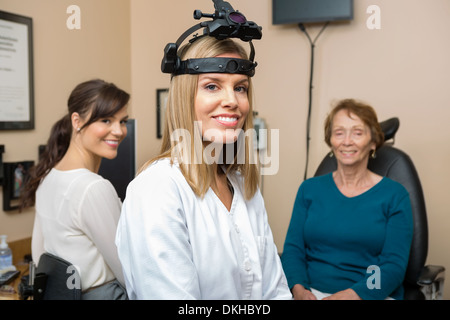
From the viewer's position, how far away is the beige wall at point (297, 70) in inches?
78.8

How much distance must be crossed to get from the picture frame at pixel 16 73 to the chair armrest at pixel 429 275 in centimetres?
172

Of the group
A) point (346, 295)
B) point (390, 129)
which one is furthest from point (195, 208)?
point (390, 129)

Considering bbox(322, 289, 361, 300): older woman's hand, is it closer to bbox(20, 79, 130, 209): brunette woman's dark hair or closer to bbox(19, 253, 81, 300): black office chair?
bbox(19, 253, 81, 300): black office chair

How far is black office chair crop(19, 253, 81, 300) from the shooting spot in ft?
3.97

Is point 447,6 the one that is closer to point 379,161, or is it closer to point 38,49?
point 379,161

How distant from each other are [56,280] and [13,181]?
2.73 feet

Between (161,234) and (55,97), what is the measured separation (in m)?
1.56

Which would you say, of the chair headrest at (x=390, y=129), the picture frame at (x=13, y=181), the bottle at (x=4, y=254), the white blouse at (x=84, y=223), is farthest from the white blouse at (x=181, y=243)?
the picture frame at (x=13, y=181)

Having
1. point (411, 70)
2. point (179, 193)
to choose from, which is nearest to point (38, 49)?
point (179, 193)

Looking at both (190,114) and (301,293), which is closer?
(190,114)

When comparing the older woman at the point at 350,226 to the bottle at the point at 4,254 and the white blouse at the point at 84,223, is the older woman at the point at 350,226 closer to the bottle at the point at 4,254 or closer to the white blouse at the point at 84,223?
the white blouse at the point at 84,223

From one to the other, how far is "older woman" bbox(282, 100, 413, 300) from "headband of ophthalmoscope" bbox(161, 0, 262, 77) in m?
0.95

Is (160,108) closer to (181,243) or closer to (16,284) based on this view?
(16,284)

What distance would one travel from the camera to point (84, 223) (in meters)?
1.26
